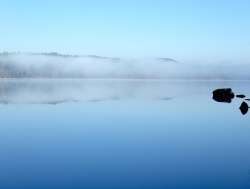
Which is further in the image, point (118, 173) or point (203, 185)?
point (118, 173)

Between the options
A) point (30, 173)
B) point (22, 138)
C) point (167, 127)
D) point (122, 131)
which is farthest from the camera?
point (167, 127)

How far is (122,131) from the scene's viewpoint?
98.2 feet

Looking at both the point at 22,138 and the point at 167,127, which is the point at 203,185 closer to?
the point at 22,138

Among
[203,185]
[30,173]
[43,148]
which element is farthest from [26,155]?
[203,185]

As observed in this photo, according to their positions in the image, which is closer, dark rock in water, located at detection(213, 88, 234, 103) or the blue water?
the blue water

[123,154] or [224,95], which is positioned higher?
[224,95]

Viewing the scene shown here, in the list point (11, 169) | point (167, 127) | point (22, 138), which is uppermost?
point (167, 127)

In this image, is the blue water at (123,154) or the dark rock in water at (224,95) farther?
the dark rock in water at (224,95)

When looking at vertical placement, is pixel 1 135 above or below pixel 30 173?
above

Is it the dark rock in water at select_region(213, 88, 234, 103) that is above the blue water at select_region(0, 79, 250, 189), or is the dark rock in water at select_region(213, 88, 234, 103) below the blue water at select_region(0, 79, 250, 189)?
→ above

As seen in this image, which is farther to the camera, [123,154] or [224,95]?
[224,95]

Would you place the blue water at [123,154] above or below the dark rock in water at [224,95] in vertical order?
below

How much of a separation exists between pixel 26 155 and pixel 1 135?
8.12 meters

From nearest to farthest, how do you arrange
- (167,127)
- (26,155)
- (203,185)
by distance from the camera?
(203,185)
(26,155)
(167,127)
